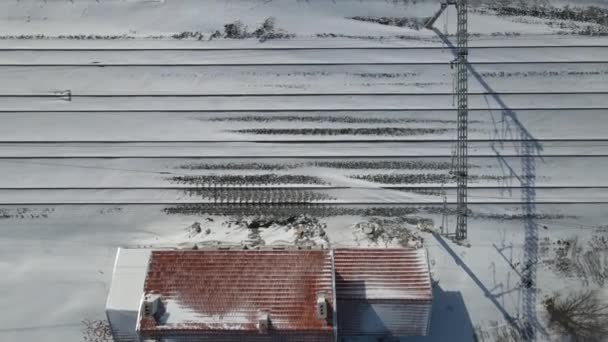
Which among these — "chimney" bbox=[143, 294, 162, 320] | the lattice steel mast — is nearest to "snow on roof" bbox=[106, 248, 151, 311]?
"chimney" bbox=[143, 294, 162, 320]

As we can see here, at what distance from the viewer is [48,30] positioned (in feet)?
62.7

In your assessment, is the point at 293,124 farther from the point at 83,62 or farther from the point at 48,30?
the point at 48,30

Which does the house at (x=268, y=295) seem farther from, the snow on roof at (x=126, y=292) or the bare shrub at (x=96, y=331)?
the bare shrub at (x=96, y=331)

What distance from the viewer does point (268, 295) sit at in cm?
1518

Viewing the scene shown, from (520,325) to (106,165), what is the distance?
562 inches

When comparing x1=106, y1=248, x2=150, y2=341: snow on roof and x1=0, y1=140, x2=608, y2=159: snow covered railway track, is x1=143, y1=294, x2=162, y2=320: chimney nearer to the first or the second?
x1=106, y1=248, x2=150, y2=341: snow on roof

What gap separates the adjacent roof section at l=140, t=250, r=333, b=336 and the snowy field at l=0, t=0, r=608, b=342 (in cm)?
213

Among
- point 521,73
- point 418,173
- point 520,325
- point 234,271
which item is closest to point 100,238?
point 234,271

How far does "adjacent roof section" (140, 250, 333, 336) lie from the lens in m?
14.8

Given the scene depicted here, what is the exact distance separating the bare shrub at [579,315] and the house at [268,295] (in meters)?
4.60

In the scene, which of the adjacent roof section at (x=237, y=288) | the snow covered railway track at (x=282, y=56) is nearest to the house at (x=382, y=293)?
the adjacent roof section at (x=237, y=288)

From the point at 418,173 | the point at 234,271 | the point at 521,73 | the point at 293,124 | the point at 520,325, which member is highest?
the point at 521,73

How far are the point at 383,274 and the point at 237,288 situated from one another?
4.17 m

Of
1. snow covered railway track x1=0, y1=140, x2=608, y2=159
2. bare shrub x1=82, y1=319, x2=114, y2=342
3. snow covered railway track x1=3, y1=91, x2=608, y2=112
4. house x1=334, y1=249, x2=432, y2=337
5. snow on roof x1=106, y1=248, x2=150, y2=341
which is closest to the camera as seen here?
snow on roof x1=106, y1=248, x2=150, y2=341
